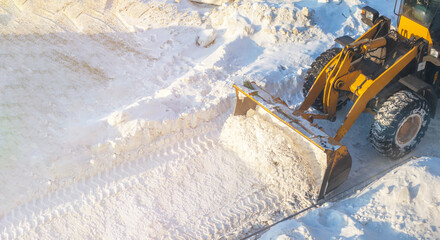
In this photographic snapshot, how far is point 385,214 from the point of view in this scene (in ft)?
16.1

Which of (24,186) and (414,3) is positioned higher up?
(414,3)

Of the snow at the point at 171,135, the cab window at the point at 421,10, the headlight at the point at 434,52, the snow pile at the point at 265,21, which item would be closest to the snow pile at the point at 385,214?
the snow at the point at 171,135

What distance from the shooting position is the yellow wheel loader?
5.54 metres

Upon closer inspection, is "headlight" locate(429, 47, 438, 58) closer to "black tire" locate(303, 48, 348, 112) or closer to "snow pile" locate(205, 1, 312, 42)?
"black tire" locate(303, 48, 348, 112)

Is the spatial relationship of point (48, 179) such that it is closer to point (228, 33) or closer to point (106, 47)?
point (106, 47)

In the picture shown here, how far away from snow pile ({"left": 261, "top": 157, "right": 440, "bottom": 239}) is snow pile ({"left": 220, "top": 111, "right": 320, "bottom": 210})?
43 centimetres

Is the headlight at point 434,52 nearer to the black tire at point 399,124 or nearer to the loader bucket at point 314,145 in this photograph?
the black tire at point 399,124

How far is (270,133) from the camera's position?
19.4ft

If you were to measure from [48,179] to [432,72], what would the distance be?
→ 18.7 feet

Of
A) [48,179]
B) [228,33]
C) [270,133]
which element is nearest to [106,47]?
[228,33]

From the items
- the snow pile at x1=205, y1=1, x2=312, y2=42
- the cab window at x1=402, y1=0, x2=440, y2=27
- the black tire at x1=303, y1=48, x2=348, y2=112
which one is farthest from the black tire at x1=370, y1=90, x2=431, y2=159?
the snow pile at x1=205, y1=1, x2=312, y2=42

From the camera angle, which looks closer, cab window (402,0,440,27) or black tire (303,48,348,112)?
cab window (402,0,440,27)

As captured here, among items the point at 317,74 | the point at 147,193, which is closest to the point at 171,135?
the point at 147,193

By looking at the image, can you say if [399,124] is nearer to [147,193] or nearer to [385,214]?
[385,214]
